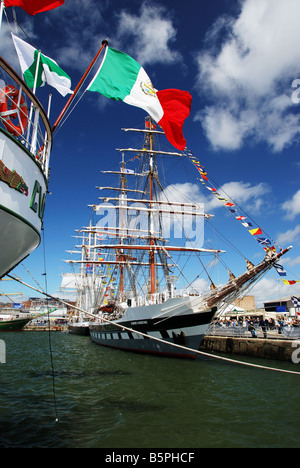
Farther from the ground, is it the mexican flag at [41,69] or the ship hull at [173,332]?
the mexican flag at [41,69]

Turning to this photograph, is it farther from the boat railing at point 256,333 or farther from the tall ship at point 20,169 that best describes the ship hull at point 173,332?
the tall ship at point 20,169

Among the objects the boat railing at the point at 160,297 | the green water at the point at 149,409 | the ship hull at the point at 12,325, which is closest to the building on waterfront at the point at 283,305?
the boat railing at the point at 160,297

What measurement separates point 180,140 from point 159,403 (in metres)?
8.32

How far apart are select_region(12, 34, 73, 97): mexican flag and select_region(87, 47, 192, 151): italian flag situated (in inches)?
44.0

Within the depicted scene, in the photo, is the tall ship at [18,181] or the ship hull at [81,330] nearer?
the tall ship at [18,181]

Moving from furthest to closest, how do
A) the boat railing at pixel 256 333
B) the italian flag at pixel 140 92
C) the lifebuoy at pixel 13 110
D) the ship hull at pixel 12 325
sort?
the ship hull at pixel 12 325 → the boat railing at pixel 256 333 → the italian flag at pixel 140 92 → the lifebuoy at pixel 13 110

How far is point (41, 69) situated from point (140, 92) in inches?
107

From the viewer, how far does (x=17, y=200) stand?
15.2 feet

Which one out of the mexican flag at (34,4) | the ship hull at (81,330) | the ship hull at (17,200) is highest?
the mexican flag at (34,4)

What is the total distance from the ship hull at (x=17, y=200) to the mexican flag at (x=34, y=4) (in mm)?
3710

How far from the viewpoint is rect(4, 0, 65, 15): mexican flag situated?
19.7 feet

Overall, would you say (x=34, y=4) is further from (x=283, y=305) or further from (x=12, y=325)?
(x=12, y=325)

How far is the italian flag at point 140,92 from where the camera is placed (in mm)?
7543
